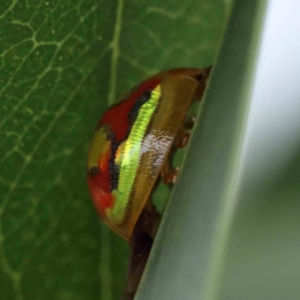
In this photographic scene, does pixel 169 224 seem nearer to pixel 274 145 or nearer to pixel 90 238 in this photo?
pixel 274 145

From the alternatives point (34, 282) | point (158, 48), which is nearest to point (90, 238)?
point (34, 282)

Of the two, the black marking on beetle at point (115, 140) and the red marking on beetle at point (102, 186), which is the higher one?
the black marking on beetle at point (115, 140)

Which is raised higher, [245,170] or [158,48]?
[158,48]

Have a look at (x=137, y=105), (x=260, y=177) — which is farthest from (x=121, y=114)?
(x=260, y=177)

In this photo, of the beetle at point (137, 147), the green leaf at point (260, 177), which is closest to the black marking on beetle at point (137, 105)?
the beetle at point (137, 147)

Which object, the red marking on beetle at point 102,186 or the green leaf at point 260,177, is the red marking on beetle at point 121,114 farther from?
the green leaf at point 260,177

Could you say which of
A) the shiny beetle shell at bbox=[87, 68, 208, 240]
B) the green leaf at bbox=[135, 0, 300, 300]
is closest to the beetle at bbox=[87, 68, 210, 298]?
the shiny beetle shell at bbox=[87, 68, 208, 240]

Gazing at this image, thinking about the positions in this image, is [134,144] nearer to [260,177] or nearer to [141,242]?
[141,242]
